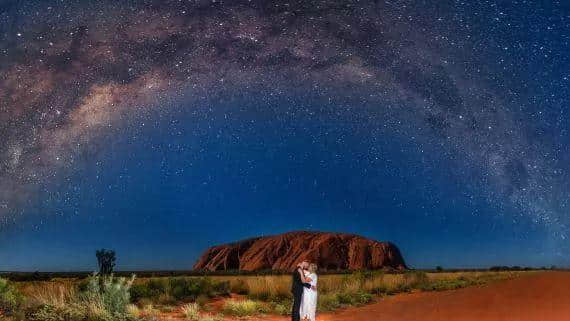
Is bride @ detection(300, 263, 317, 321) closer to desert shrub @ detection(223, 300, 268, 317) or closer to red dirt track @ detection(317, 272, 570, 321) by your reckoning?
red dirt track @ detection(317, 272, 570, 321)

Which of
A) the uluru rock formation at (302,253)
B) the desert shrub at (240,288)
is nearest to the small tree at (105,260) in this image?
the desert shrub at (240,288)

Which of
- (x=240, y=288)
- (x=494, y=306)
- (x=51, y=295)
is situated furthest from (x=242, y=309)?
(x=240, y=288)

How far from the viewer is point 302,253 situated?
13400cm

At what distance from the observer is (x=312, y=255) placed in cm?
12825

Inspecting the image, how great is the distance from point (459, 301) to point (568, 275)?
450cm

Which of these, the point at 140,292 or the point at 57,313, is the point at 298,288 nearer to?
the point at 57,313

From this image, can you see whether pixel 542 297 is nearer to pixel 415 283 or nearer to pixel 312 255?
pixel 415 283

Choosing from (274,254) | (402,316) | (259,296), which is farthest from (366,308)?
(274,254)

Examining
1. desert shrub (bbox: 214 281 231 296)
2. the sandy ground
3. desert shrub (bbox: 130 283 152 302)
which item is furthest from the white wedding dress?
desert shrub (bbox: 214 281 231 296)

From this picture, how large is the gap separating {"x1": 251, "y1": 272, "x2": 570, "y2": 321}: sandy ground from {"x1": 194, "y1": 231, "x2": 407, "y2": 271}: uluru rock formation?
10732 centimetres

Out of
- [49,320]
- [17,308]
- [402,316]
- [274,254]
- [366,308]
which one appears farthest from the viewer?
[274,254]

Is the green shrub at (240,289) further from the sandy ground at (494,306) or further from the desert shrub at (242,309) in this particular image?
the sandy ground at (494,306)

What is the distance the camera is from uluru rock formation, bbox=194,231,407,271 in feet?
422

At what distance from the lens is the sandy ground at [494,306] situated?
44.9ft
